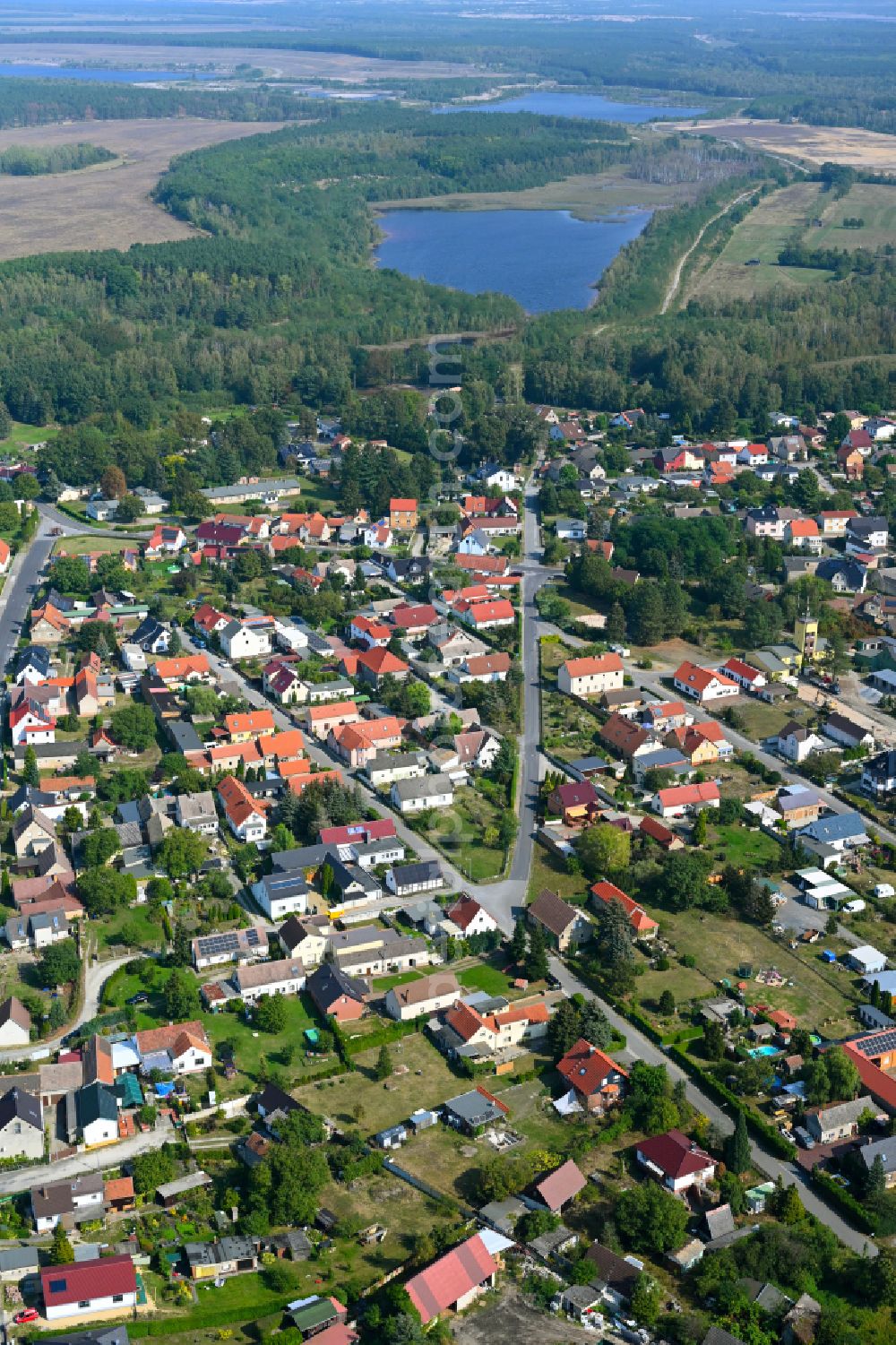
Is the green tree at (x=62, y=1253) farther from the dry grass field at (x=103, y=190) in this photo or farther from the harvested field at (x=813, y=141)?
the harvested field at (x=813, y=141)

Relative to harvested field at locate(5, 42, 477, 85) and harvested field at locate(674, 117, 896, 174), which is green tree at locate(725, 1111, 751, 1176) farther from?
harvested field at locate(5, 42, 477, 85)

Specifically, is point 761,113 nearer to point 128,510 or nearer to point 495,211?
point 495,211

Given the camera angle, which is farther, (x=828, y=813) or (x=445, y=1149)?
(x=828, y=813)

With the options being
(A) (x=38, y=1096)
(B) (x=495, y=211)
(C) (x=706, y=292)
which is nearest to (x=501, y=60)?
(B) (x=495, y=211)

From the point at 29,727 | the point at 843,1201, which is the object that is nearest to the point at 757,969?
the point at 843,1201

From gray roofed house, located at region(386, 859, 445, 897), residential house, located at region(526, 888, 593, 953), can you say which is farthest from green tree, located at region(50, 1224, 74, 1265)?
gray roofed house, located at region(386, 859, 445, 897)
